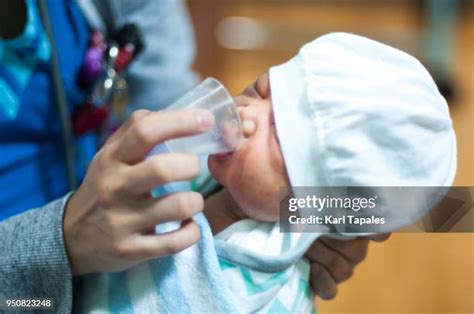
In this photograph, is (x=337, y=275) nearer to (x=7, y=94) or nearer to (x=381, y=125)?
(x=381, y=125)

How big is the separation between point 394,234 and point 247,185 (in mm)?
132

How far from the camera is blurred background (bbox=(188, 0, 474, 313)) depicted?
21.6 inches

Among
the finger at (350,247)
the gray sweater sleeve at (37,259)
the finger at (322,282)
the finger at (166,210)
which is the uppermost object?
the finger at (166,210)

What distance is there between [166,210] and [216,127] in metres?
0.09

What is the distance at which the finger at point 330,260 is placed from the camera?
1.94 feet

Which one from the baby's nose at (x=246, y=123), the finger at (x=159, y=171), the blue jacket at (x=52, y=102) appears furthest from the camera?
the blue jacket at (x=52, y=102)

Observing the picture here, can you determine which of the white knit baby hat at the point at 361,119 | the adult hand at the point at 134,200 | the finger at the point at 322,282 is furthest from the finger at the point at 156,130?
the finger at the point at 322,282

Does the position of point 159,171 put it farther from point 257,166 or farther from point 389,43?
point 389,43

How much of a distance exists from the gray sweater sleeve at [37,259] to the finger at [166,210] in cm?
8

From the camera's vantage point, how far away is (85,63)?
771mm

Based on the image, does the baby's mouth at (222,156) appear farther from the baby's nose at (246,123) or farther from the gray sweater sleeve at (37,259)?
the gray sweater sleeve at (37,259)

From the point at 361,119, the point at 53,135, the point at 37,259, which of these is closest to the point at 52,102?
the point at 53,135

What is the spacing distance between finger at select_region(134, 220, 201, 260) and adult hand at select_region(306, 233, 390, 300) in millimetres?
157

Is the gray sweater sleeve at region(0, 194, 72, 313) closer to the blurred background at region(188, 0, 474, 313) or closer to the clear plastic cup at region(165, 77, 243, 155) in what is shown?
the clear plastic cup at region(165, 77, 243, 155)
